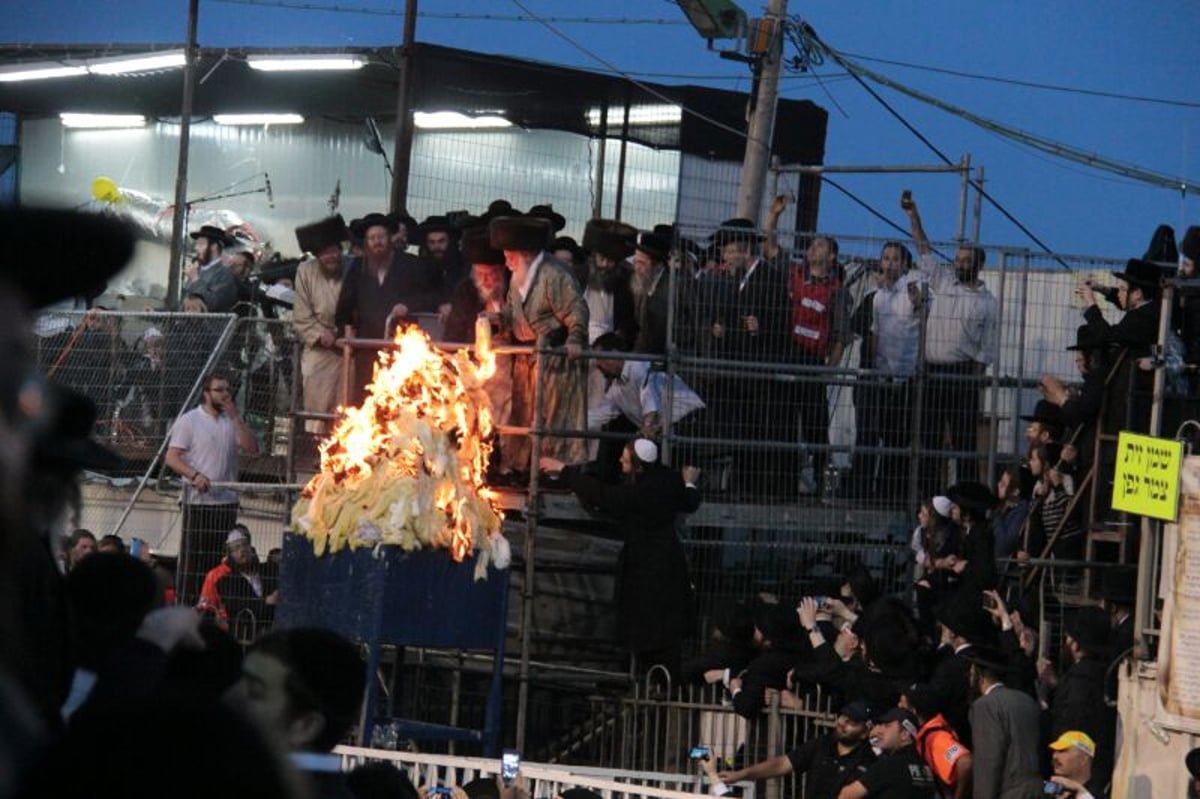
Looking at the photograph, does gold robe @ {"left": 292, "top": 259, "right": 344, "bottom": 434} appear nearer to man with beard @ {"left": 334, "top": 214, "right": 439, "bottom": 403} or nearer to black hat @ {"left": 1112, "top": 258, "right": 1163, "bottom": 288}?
man with beard @ {"left": 334, "top": 214, "right": 439, "bottom": 403}

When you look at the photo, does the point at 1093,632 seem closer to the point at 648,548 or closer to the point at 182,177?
the point at 648,548

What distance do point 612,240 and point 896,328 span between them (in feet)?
7.89

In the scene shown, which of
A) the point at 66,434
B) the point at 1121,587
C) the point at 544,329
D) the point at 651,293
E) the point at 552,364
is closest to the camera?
the point at 66,434

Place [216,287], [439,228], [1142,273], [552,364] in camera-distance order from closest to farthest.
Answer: [1142,273]
[552,364]
[439,228]
[216,287]

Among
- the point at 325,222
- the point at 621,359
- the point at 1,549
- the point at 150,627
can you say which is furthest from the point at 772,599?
the point at 1,549

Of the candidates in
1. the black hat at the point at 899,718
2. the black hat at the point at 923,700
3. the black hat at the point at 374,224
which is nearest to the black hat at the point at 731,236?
the black hat at the point at 374,224

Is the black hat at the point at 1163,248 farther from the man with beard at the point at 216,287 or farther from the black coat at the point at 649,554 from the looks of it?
the man with beard at the point at 216,287

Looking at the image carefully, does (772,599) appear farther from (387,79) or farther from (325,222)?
(387,79)

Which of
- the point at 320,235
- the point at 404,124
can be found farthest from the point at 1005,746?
the point at 404,124

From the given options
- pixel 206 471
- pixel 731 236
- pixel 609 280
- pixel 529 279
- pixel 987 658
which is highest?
pixel 731 236

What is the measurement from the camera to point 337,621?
12.6m

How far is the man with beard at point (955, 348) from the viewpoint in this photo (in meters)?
15.8

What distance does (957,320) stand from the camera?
15875 millimetres

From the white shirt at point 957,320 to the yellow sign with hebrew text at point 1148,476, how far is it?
381 centimetres
